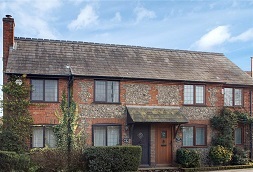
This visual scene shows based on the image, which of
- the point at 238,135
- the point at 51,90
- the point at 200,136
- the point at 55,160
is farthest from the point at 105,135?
the point at 238,135

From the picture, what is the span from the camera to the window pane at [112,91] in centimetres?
1875

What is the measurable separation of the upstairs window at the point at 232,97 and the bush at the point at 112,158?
7.93 meters

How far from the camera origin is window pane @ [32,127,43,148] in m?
17.4

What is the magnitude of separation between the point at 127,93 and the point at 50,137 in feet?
16.5

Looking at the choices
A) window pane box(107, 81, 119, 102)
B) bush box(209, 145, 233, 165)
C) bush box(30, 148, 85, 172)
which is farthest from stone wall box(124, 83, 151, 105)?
bush box(209, 145, 233, 165)

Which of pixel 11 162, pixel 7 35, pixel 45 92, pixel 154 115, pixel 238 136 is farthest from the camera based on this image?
pixel 238 136

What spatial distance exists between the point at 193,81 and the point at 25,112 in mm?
10183

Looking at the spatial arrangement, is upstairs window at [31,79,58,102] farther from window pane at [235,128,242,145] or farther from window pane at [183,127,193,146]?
window pane at [235,128,242,145]

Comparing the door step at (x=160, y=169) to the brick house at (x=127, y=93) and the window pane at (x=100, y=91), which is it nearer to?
the brick house at (x=127, y=93)

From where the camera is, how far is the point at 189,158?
18.4 m

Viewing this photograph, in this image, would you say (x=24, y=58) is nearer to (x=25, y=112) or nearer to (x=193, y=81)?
(x=25, y=112)

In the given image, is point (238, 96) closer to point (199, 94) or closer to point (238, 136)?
point (238, 136)

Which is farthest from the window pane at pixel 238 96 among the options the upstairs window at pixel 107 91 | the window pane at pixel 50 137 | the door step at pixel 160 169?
the window pane at pixel 50 137

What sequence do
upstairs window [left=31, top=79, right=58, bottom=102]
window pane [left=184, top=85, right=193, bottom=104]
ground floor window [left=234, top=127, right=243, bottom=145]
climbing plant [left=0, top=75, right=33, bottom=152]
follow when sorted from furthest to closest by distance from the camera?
ground floor window [left=234, top=127, right=243, bottom=145]
window pane [left=184, top=85, right=193, bottom=104]
upstairs window [left=31, top=79, right=58, bottom=102]
climbing plant [left=0, top=75, right=33, bottom=152]
